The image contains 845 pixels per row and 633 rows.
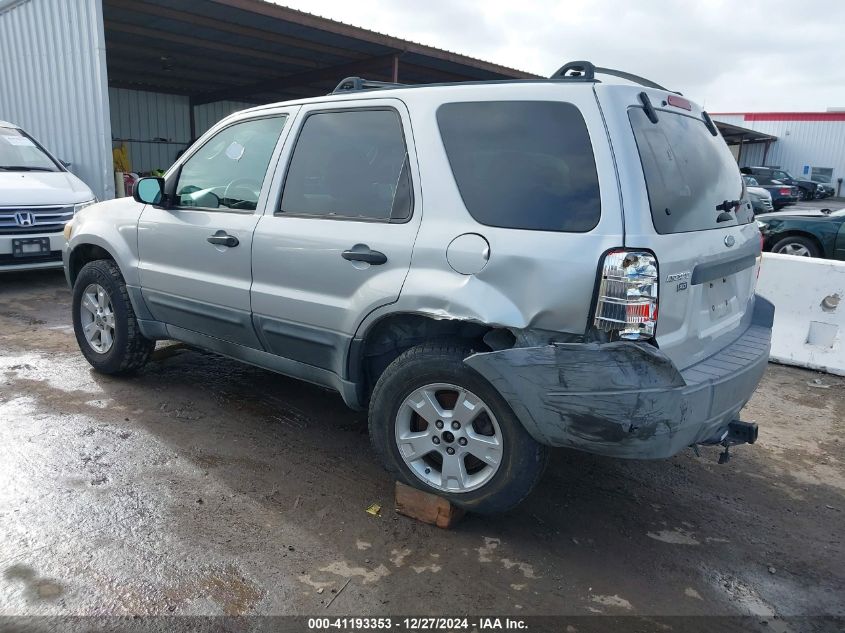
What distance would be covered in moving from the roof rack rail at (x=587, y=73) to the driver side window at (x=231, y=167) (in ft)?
5.33

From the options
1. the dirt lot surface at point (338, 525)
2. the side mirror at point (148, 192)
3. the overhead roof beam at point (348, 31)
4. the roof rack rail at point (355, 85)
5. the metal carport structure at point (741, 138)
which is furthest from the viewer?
the metal carport structure at point (741, 138)

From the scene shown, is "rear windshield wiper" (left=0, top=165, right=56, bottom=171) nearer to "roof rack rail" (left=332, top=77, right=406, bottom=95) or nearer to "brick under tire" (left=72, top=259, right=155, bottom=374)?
"brick under tire" (left=72, top=259, right=155, bottom=374)

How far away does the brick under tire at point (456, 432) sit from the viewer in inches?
109

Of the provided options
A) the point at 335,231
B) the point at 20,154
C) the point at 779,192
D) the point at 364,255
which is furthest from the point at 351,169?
the point at 779,192

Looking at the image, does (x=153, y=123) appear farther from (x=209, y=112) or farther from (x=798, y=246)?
(x=798, y=246)

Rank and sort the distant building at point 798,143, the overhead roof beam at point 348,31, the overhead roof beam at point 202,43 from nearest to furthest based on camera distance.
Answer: the overhead roof beam at point 348,31 → the overhead roof beam at point 202,43 → the distant building at point 798,143

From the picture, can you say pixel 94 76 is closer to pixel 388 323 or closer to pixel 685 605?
pixel 388 323

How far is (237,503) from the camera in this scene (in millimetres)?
3186

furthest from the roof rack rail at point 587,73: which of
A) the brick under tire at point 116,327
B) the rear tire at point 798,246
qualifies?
the rear tire at point 798,246

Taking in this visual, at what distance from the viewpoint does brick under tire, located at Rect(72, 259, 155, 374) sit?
14.8 ft

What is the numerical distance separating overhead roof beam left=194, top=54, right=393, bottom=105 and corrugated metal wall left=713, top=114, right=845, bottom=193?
34475 mm

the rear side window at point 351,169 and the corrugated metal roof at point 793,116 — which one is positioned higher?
the corrugated metal roof at point 793,116

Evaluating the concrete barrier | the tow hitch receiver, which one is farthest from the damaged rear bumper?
the concrete barrier

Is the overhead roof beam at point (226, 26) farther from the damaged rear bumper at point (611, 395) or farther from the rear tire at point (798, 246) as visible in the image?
the damaged rear bumper at point (611, 395)
